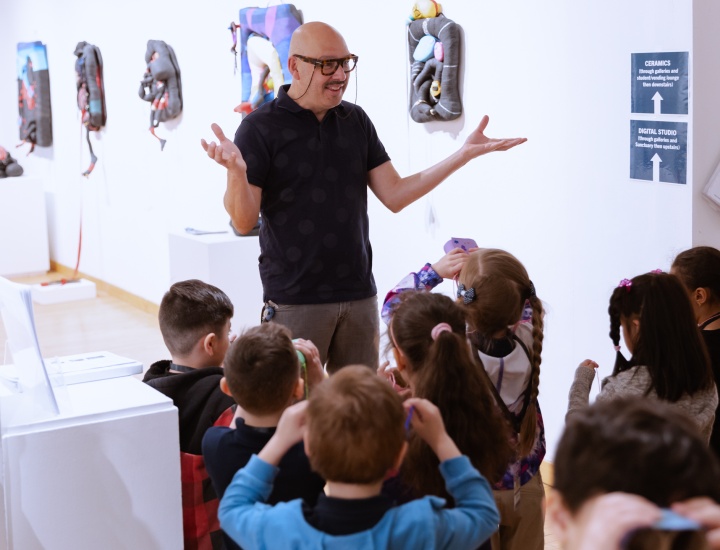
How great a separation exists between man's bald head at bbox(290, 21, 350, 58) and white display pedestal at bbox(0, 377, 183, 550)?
43.0 inches

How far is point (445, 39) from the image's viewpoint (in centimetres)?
383

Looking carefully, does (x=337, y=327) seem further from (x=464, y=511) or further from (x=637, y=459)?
(x=637, y=459)

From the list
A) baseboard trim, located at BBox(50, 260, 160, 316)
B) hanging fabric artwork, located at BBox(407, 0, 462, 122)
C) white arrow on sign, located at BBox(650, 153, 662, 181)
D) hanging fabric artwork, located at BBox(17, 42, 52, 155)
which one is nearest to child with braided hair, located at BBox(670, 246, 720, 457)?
white arrow on sign, located at BBox(650, 153, 662, 181)

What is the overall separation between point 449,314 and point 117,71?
608cm

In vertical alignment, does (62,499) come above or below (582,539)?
below

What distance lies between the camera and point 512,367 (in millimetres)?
2094

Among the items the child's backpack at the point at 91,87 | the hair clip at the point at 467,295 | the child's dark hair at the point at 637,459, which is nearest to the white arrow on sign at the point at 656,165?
the hair clip at the point at 467,295

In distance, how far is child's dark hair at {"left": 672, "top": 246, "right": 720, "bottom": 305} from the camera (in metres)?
2.42

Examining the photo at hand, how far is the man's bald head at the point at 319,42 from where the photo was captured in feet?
8.79

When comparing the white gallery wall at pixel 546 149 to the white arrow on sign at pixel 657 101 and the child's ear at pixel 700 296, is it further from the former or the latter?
the child's ear at pixel 700 296

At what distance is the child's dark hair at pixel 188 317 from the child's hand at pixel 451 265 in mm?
508

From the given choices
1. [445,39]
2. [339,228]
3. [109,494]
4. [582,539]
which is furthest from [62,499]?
[445,39]

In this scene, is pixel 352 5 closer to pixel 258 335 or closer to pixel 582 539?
pixel 258 335

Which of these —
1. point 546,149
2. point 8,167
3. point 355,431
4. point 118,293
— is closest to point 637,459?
point 355,431
